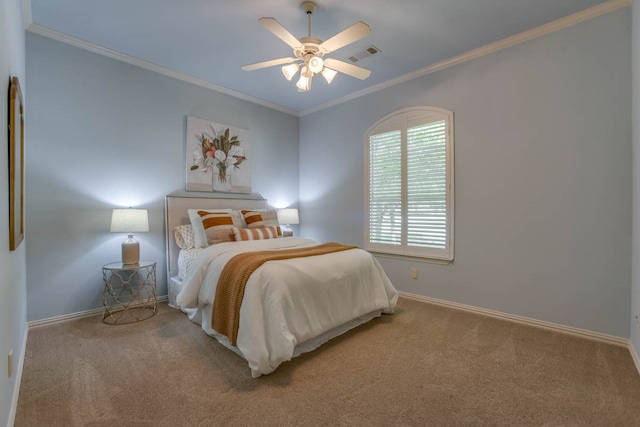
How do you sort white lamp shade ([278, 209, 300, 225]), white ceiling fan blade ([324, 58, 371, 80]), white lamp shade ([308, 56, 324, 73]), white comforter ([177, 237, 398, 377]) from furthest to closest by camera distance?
1. white lamp shade ([278, 209, 300, 225])
2. white ceiling fan blade ([324, 58, 371, 80])
3. white lamp shade ([308, 56, 324, 73])
4. white comforter ([177, 237, 398, 377])

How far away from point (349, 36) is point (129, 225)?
275cm

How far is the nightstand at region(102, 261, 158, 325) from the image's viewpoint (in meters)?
3.05

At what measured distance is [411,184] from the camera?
380 centimetres

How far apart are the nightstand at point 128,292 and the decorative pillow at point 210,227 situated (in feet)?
1.84

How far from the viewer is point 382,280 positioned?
3094mm

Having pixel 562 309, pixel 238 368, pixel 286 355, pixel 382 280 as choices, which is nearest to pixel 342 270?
pixel 382 280

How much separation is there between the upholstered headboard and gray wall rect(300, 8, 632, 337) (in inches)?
103

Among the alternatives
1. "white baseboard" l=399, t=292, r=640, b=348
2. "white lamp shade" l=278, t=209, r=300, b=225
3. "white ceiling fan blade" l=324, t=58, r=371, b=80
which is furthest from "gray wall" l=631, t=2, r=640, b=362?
"white lamp shade" l=278, t=209, r=300, b=225

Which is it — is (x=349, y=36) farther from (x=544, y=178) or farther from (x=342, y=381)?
(x=342, y=381)

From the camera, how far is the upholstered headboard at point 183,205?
3619 mm

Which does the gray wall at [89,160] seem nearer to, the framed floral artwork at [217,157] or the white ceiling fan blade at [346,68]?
the framed floral artwork at [217,157]

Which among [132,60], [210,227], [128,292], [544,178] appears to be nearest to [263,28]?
[132,60]

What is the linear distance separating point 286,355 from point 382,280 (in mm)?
1443

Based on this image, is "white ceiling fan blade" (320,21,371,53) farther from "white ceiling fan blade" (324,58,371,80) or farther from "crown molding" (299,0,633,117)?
"crown molding" (299,0,633,117)
